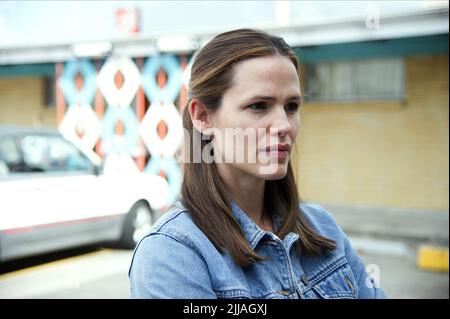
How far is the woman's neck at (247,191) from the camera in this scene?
4.09ft

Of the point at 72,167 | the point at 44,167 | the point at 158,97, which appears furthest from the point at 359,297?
the point at 158,97

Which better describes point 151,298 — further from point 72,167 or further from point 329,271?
point 72,167

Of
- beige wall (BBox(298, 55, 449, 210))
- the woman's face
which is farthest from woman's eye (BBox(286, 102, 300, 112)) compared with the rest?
beige wall (BBox(298, 55, 449, 210))

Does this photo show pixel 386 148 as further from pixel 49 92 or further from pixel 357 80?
pixel 49 92

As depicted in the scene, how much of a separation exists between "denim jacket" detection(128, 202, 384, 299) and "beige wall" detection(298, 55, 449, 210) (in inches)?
256

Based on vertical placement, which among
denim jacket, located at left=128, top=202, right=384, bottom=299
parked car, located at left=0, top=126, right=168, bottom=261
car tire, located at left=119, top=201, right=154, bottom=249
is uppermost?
denim jacket, located at left=128, top=202, right=384, bottom=299

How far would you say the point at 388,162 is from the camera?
8.05 metres

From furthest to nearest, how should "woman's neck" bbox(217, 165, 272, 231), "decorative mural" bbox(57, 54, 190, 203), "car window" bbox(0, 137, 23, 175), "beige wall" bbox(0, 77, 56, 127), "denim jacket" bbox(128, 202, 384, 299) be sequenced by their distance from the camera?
1. "beige wall" bbox(0, 77, 56, 127)
2. "decorative mural" bbox(57, 54, 190, 203)
3. "car window" bbox(0, 137, 23, 175)
4. "woman's neck" bbox(217, 165, 272, 231)
5. "denim jacket" bbox(128, 202, 384, 299)

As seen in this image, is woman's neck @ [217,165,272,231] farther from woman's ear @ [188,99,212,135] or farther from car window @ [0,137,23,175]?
car window @ [0,137,23,175]

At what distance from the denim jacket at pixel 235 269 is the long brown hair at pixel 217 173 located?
2cm

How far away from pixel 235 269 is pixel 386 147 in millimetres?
7312

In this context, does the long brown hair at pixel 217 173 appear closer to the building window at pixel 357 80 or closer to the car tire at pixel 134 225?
the car tire at pixel 134 225

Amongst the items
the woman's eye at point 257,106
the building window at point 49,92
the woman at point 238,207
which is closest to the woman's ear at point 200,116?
the woman at point 238,207

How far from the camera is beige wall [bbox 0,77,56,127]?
988cm
